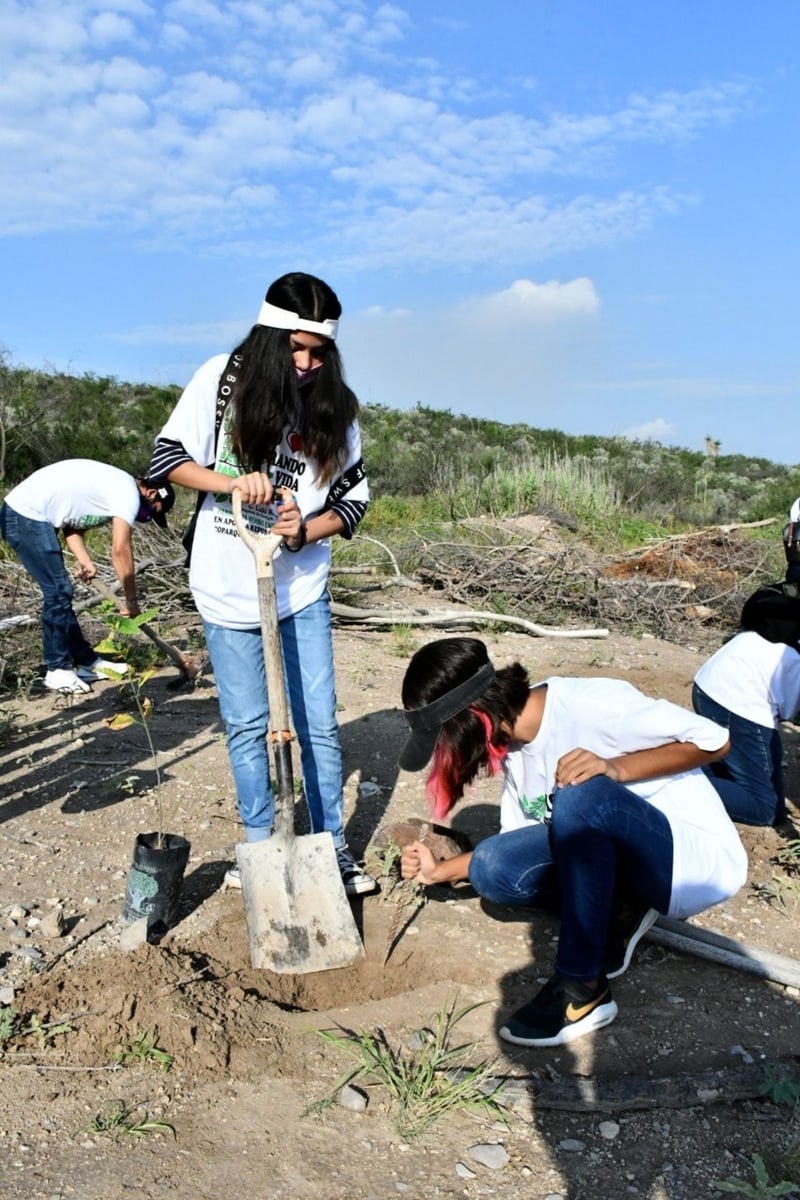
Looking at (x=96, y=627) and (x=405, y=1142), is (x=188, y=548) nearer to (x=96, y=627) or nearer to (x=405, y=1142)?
(x=405, y=1142)

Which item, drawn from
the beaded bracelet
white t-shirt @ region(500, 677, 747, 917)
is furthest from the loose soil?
the beaded bracelet

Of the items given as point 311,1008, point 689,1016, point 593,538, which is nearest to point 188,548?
point 311,1008

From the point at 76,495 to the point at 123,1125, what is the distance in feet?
12.7

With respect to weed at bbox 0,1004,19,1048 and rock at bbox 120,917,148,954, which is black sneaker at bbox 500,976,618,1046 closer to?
rock at bbox 120,917,148,954

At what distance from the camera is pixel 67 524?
17.9ft

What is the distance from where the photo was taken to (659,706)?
2.48m

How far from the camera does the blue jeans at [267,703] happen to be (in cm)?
292

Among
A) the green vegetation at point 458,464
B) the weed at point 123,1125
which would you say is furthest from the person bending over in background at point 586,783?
the green vegetation at point 458,464

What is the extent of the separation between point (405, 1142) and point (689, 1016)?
911mm

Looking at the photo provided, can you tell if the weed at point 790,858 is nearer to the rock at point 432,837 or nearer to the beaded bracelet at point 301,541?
the rock at point 432,837

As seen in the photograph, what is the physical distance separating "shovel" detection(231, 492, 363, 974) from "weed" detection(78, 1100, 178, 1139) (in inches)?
23.3

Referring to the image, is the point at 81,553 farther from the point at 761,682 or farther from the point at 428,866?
the point at 761,682

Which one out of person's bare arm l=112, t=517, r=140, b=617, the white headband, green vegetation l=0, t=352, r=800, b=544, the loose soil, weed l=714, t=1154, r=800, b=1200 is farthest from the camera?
green vegetation l=0, t=352, r=800, b=544

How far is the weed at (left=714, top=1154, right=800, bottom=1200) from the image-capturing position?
6.01 ft
